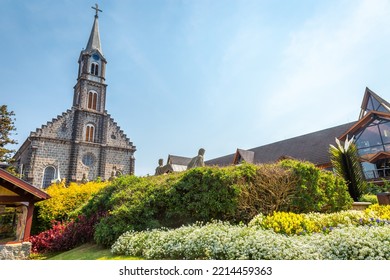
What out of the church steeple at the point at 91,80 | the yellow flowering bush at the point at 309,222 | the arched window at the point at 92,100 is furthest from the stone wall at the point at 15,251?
the arched window at the point at 92,100

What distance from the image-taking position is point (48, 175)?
30.2m

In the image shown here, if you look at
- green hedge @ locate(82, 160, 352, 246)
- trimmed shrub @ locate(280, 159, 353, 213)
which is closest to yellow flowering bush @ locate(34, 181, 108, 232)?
green hedge @ locate(82, 160, 352, 246)

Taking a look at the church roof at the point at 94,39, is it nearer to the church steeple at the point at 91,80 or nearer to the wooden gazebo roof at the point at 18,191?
the church steeple at the point at 91,80

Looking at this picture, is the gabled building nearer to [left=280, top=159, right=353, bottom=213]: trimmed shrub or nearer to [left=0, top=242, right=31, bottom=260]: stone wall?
[left=280, top=159, right=353, bottom=213]: trimmed shrub

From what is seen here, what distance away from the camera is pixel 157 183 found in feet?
30.4

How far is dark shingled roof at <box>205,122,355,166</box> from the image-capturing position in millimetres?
23625

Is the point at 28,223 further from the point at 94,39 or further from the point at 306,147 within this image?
the point at 94,39

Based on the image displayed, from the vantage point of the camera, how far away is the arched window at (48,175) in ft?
98.0

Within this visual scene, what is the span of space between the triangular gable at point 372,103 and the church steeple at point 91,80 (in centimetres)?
3213

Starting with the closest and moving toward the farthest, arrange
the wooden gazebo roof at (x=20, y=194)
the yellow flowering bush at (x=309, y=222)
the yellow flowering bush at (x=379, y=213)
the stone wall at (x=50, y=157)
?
the yellow flowering bush at (x=309, y=222) < the yellow flowering bush at (x=379, y=213) < the wooden gazebo roof at (x=20, y=194) < the stone wall at (x=50, y=157)

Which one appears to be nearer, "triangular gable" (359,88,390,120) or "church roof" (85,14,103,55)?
"triangular gable" (359,88,390,120)

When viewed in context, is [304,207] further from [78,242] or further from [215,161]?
[215,161]

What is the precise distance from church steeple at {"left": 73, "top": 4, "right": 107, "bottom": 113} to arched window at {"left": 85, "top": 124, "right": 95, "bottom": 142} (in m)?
2.53

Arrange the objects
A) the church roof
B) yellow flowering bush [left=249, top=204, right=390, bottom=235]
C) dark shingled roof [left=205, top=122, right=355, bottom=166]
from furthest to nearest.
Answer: the church roof, dark shingled roof [left=205, top=122, right=355, bottom=166], yellow flowering bush [left=249, top=204, right=390, bottom=235]
